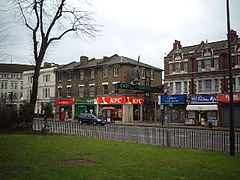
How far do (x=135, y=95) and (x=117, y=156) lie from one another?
36.2 metres

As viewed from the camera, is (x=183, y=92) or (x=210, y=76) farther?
(x=183, y=92)

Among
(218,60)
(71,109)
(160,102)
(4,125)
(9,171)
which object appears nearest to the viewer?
(9,171)

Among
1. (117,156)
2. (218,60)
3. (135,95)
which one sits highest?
(218,60)

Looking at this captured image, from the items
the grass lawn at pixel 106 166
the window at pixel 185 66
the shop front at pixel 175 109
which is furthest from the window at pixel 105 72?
the grass lawn at pixel 106 166

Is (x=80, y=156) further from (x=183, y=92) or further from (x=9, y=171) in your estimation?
(x=183, y=92)

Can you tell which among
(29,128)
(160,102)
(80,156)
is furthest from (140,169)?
(160,102)

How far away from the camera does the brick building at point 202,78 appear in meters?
34.2

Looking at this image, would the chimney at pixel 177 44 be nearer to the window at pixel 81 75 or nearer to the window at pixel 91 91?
the window at pixel 91 91

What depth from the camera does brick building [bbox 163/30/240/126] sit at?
112 ft

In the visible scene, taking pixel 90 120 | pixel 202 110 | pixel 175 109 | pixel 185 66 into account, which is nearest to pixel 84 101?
pixel 90 120

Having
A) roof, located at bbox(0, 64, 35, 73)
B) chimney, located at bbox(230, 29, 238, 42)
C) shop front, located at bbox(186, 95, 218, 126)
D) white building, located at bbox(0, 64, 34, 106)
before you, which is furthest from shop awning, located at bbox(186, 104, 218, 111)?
roof, located at bbox(0, 64, 35, 73)

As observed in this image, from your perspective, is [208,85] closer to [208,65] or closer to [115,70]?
[208,65]

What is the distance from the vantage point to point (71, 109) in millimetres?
52750

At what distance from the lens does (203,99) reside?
117 feet
